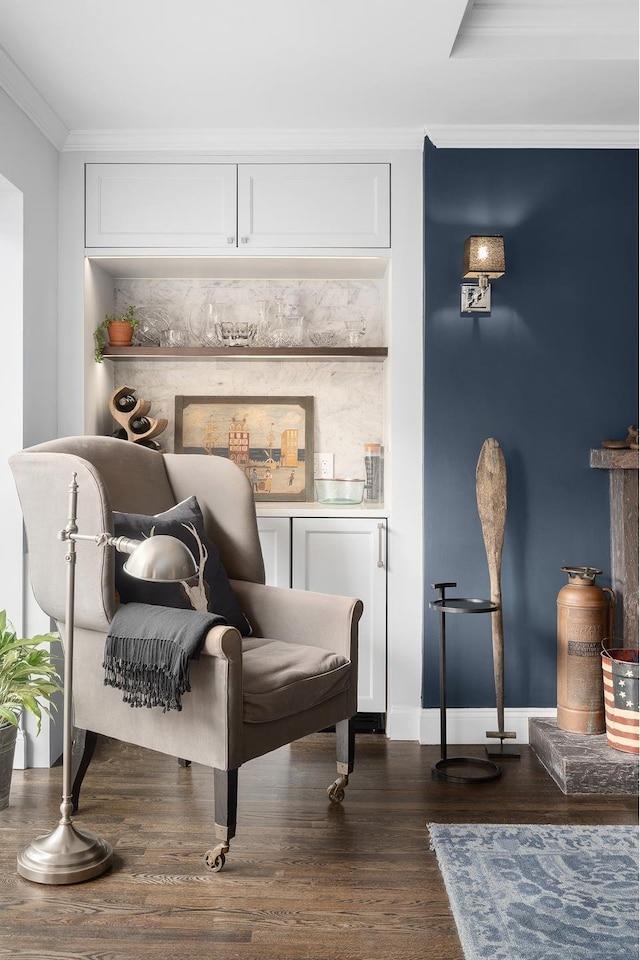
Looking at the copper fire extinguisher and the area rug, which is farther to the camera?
the copper fire extinguisher

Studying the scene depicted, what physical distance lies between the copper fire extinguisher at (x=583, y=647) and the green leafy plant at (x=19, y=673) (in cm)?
195


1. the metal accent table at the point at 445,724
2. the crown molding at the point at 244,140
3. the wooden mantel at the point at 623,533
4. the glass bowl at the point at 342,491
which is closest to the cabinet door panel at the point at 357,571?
the glass bowl at the point at 342,491

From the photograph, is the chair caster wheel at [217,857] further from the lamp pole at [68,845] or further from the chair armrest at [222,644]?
the chair armrest at [222,644]

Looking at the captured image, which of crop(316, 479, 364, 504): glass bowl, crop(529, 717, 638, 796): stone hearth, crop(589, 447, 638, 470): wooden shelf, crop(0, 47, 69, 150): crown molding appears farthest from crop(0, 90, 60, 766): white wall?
crop(589, 447, 638, 470): wooden shelf

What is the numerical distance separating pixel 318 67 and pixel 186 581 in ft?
6.14

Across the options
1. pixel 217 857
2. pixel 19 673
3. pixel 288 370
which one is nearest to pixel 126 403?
pixel 288 370

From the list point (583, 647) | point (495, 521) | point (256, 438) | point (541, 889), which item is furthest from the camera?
point (256, 438)

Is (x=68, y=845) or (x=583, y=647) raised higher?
(x=583, y=647)

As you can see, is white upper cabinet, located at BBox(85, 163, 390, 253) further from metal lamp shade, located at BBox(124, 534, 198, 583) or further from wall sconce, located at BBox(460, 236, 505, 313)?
metal lamp shade, located at BBox(124, 534, 198, 583)

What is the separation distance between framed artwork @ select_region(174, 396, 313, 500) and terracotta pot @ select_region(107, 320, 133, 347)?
0.38 meters

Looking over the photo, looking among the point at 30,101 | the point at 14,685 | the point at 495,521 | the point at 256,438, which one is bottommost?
the point at 14,685

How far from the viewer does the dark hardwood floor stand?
198 centimetres

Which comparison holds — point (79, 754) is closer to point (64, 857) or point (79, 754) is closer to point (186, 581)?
point (64, 857)

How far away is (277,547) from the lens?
3461 millimetres
